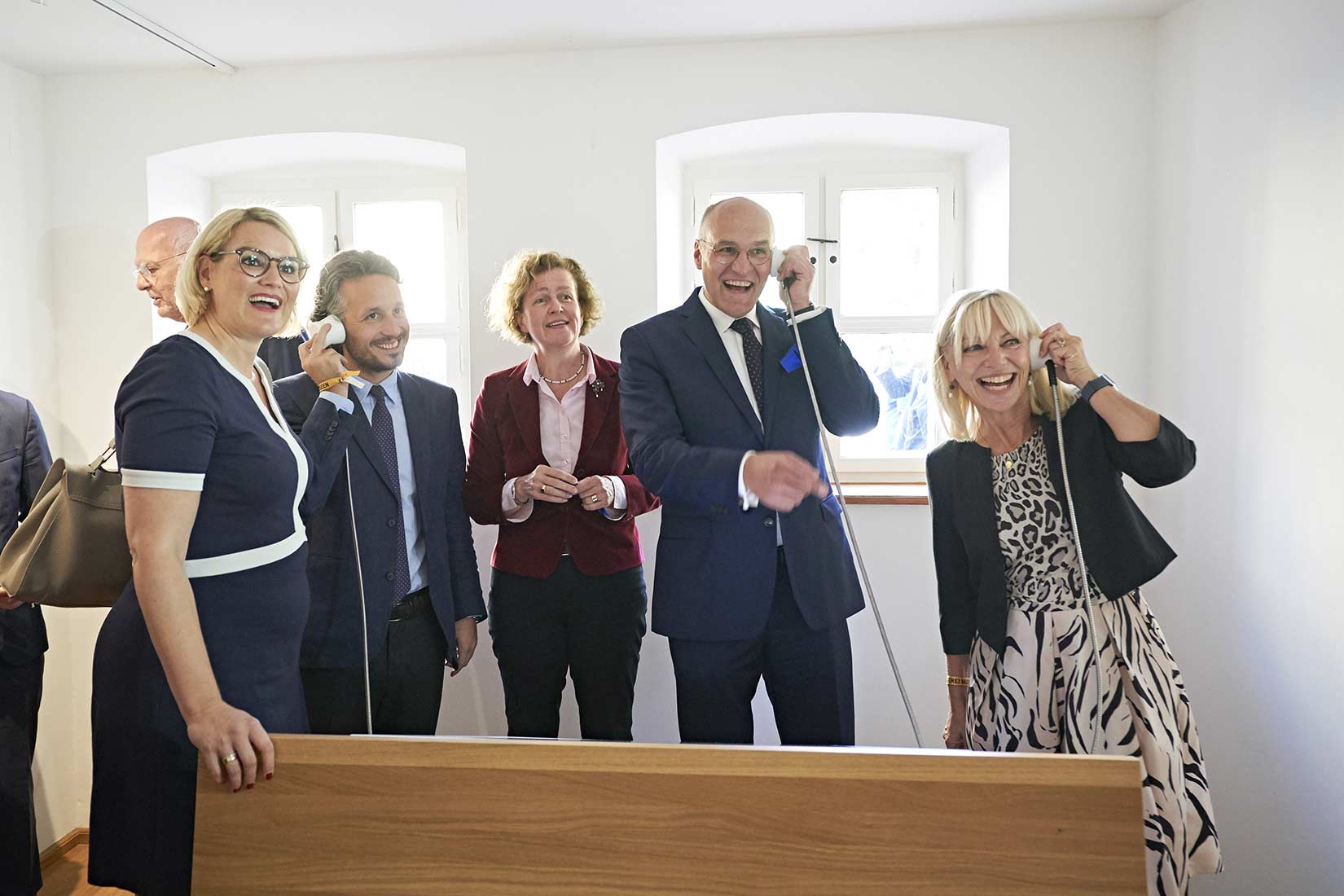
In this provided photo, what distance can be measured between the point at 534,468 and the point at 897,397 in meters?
1.61

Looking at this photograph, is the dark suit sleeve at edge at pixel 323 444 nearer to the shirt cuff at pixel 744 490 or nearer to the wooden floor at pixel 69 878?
the shirt cuff at pixel 744 490

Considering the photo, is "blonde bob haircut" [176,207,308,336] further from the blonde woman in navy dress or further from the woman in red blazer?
the woman in red blazer

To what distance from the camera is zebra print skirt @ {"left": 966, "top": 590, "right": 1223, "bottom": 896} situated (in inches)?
66.2

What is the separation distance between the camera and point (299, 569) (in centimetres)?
151

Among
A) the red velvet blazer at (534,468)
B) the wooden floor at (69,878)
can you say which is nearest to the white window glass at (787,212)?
the red velvet blazer at (534,468)

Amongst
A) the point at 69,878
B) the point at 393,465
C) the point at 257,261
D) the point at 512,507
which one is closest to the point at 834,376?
the point at 512,507

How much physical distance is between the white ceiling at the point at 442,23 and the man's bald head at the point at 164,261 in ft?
2.19

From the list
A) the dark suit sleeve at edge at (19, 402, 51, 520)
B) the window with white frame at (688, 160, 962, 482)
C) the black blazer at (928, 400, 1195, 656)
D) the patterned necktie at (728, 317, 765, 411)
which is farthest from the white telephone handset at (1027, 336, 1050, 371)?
the dark suit sleeve at edge at (19, 402, 51, 520)

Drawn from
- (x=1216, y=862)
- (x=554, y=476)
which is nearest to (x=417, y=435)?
(x=554, y=476)

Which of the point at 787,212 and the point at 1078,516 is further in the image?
the point at 787,212

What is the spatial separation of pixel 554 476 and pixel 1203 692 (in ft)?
6.38

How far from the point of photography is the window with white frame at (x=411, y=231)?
352cm

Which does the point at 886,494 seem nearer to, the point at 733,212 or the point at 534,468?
the point at 534,468

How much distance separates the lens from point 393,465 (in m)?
2.06
